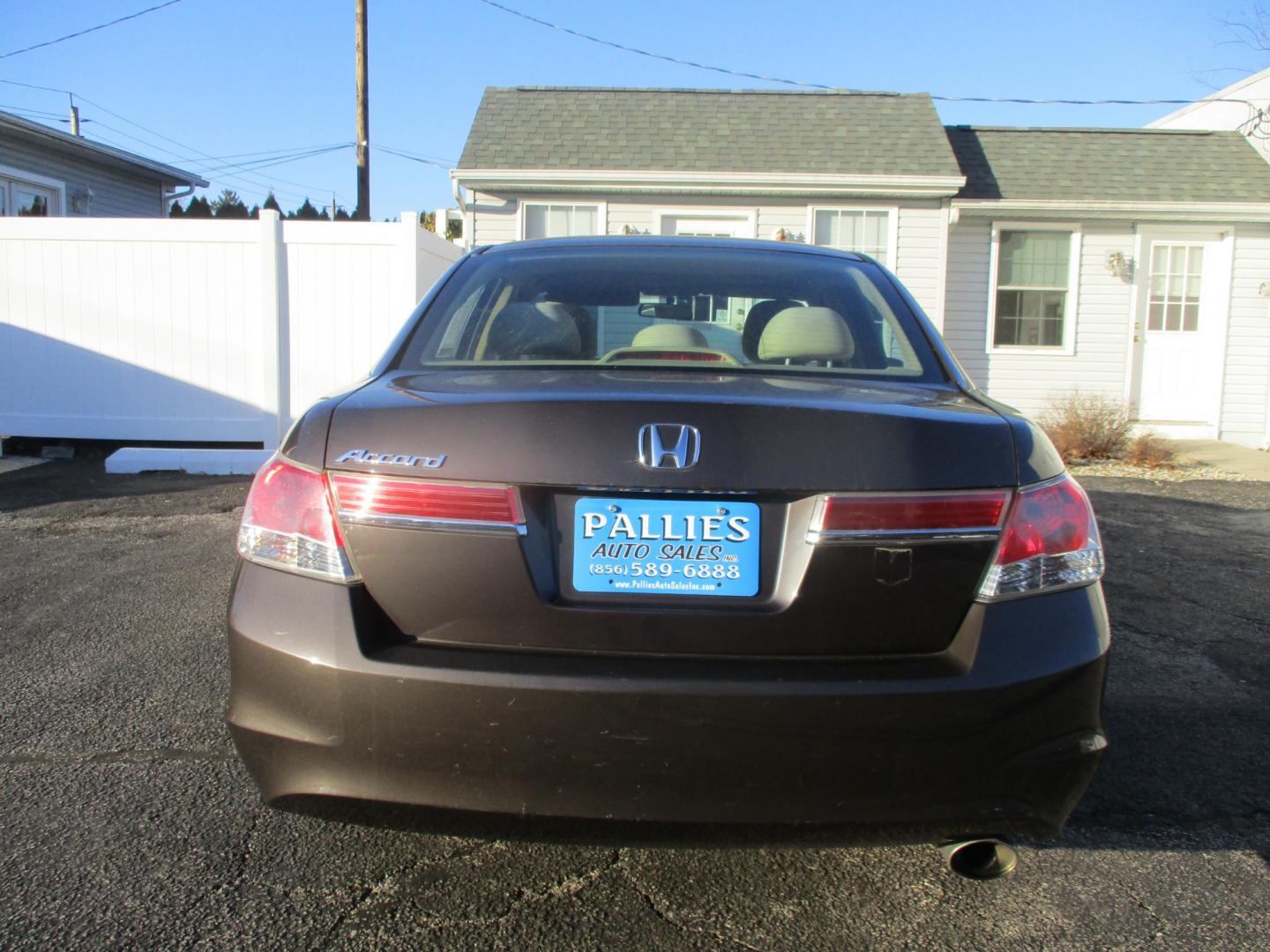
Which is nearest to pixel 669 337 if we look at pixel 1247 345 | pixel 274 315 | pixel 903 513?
pixel 903 513

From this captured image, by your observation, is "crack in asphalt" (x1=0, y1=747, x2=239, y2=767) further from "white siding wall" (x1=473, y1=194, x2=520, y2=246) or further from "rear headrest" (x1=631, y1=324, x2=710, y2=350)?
"white siding wall" (x1=473, y1=194, x2=520, y2=246)

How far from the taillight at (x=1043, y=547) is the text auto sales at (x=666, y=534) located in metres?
0.47

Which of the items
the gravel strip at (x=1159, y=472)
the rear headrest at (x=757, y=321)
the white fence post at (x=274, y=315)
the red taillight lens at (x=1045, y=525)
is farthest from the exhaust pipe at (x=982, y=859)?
the gravel strip at (x=1159, y=472)

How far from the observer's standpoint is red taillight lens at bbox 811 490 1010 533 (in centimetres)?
170

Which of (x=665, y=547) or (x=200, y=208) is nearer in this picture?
(x=665, y=547)

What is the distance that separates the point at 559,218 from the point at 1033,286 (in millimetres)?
6009

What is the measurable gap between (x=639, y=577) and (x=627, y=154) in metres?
11.1

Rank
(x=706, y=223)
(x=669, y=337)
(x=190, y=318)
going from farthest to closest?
(x=706, y=223), (x=190, y=318), (x=669, y=337)

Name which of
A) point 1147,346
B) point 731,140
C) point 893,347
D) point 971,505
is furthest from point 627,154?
point 971,505

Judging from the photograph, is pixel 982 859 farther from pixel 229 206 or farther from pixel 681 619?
pixel 229 206

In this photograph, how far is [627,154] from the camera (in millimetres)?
11977

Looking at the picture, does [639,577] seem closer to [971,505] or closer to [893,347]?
[971,505]

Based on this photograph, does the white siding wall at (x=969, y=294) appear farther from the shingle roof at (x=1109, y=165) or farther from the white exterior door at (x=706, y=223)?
the white exterior door at (x=706, y=223)

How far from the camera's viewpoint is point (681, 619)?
1699mm
